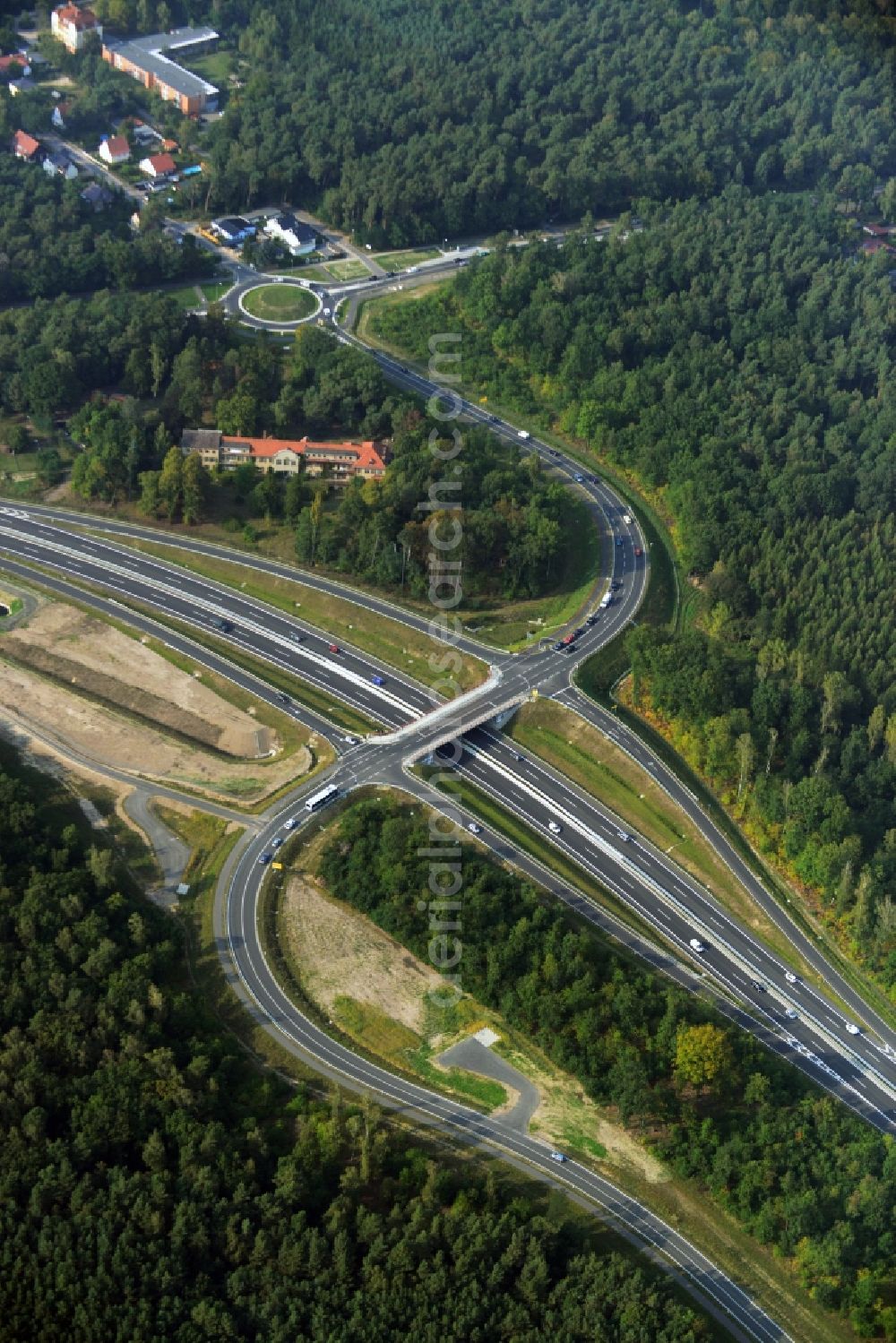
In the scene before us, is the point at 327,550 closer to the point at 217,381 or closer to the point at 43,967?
the point at 217,381

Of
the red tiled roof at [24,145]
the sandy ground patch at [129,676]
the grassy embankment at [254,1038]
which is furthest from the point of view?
the red tiled roof at [24,145]

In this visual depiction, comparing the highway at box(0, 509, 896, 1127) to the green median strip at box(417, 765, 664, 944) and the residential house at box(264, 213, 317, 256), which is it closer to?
the green median strip at box(417, 765, 664, 944)

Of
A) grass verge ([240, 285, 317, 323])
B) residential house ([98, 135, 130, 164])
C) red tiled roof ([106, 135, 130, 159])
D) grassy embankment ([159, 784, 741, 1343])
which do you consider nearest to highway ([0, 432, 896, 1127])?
grassy embankment ([159, 784, 741, 1343])

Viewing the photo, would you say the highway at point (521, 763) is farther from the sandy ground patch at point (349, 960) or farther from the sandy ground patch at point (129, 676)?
the sandy ground patch at point (349, 960)

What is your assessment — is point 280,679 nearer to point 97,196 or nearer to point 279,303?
point 279,303

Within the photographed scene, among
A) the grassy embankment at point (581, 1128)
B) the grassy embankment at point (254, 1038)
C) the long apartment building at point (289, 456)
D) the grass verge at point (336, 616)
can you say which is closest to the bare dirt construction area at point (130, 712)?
the grassy embankment at point (254, 1038)

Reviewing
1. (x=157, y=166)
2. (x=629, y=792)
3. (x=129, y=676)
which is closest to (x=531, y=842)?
(x=629, y=792)

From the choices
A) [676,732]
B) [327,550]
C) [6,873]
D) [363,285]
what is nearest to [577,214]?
[363,285]
